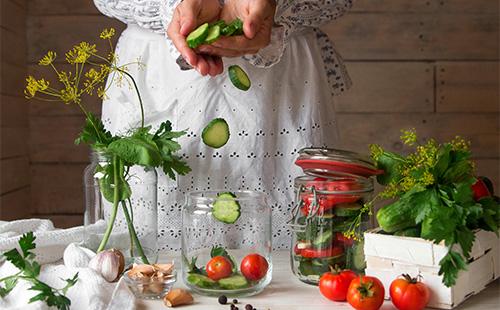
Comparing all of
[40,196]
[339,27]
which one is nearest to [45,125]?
[40,196]

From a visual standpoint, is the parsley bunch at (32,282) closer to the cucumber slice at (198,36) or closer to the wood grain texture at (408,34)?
the cucumber slice at (198,36)

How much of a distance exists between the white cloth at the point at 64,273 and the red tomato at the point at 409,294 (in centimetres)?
36

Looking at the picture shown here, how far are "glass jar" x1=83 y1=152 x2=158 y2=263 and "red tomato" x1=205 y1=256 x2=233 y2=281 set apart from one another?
0.58 feet

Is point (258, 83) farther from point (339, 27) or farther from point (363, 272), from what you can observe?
point (339, 27)

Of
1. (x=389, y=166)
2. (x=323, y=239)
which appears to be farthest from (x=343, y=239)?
(x=389, y=166)

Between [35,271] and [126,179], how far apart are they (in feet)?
0.92

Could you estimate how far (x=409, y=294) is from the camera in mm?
1038

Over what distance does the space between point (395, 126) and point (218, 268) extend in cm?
177

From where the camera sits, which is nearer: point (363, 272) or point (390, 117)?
point (363, 272)

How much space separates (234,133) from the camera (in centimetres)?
155

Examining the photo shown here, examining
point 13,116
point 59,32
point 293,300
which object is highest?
point 59,32

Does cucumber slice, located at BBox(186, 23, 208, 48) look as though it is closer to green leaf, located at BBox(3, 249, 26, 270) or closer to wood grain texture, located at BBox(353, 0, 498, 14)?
green leaf, located at BBox(3, 249, 26, 270)

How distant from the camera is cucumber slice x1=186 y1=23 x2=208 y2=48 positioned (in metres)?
1.29

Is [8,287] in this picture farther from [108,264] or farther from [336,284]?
[336,284]
